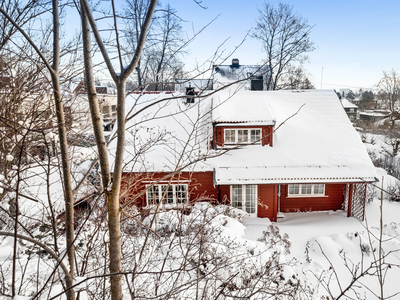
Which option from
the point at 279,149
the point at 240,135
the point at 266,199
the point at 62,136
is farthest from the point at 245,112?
the point at 62,136

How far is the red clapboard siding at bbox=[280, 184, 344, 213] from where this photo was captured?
10484mm

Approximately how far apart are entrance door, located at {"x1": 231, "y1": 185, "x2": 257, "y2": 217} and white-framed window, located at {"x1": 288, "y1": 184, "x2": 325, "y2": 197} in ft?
5.73

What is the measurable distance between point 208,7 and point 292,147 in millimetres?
9445

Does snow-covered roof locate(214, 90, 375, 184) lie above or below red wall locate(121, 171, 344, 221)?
above

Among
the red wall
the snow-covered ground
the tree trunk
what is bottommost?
the snow-covered ground

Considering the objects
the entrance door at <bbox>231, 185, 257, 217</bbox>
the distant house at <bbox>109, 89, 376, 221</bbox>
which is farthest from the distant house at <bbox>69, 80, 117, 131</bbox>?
the entrance door at <bbox>231, 185, 257, 217</bbox>

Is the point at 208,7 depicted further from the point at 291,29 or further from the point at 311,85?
the point at 311,85

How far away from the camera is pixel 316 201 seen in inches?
415

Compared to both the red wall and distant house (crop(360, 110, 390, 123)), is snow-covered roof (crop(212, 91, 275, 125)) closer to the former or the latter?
the red wall

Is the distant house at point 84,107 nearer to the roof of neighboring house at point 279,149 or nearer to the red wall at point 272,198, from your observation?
the roof of neighboring house at point 279,149

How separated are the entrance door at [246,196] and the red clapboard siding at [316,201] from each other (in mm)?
1434

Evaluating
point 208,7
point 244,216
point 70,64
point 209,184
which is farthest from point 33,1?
point 244,216

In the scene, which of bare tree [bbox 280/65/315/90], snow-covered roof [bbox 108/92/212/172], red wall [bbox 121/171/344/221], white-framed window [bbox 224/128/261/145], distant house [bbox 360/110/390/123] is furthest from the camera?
distant house [bbox 360/110/390/123]

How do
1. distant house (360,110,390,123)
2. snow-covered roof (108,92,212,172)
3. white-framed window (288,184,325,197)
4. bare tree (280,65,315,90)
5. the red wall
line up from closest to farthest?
snow-covered roof (108,92,212,172)
the red wall
white-framed window (288,184,325,197)
bare tree (280,65,315,90)
distant house (360,110,390,123)
